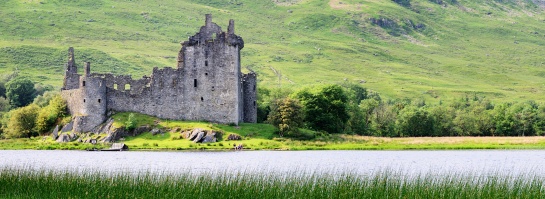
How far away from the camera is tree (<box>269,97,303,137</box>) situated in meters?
71.1

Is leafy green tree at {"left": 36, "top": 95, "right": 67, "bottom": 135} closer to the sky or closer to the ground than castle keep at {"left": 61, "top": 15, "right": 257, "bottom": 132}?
closer to the ground

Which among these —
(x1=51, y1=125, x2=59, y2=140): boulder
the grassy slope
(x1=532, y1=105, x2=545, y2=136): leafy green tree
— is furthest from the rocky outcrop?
(x1=532, y1=105, x2=545, y2=136): leafy green tree

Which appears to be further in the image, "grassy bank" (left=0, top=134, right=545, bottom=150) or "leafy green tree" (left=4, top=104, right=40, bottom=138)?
"leafy green tree" (left=4, top=104, right=40, bottom=138)

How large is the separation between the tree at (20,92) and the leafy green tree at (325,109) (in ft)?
147

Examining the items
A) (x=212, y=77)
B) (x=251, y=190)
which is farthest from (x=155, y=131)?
(x=251, y=190)

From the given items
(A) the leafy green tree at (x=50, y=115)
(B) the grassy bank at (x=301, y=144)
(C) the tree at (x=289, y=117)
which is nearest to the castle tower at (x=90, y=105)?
(B) the grassy bank at (x=301, y=144)

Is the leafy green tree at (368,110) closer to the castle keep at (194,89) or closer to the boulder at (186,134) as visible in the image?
the castle keep at (194,89)

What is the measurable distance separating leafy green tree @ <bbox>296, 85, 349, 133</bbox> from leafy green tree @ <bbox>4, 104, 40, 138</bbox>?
89.4 feet

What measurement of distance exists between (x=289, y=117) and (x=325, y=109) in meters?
10.5

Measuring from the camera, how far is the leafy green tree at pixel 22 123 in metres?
76.7

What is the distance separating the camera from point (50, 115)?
76.5 metres

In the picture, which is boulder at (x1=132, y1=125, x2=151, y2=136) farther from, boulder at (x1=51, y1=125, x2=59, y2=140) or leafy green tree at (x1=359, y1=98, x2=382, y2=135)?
leafy green tree at (x1=359, y1=98, x2=382, y2=135)

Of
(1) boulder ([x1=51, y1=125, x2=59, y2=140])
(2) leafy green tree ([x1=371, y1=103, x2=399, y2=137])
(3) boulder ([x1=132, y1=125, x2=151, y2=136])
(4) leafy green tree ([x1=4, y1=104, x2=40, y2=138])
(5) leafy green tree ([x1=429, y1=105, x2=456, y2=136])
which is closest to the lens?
(3) boulder ([x1=132, y1=125, x2=151, y2=136])

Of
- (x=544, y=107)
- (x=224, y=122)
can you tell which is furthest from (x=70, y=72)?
(x=544, y=107)
